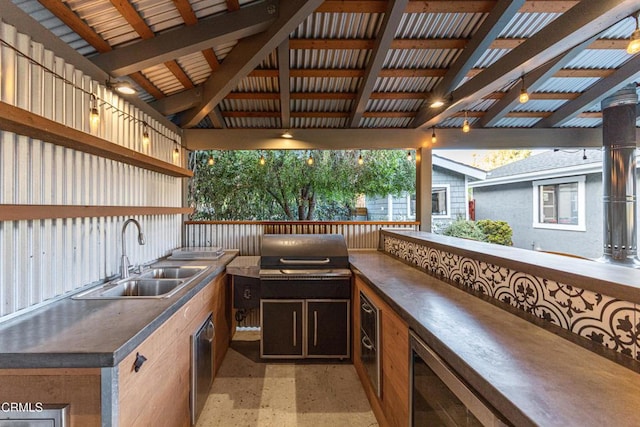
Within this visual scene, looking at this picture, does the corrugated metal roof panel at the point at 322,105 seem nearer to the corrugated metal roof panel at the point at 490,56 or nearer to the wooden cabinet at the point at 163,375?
the corrugated metal roof panel at the point at 490,56

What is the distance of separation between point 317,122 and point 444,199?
4791 millimetres

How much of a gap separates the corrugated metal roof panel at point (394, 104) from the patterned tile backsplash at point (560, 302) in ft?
7.91

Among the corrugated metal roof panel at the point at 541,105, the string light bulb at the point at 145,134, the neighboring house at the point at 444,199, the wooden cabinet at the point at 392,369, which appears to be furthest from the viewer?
the neighboring house at the point at 444,199

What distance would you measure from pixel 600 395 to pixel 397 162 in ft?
16.6

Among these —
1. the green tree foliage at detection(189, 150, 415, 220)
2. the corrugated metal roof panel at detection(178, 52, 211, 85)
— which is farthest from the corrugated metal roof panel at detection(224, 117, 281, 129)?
the green tree foliage at detection(189, 150, 415, 220)

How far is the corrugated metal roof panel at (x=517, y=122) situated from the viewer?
402cm

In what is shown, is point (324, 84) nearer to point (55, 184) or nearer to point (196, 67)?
point (196, 67)

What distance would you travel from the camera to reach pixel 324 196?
5.46m

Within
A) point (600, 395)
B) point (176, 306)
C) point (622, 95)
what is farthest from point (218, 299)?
point (622, 95)

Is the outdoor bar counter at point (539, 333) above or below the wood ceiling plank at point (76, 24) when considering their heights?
below

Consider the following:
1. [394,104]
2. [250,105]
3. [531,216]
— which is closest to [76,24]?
[250,105]

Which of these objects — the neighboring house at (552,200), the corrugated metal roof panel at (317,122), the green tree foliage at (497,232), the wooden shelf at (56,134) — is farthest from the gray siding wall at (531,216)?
the wooden shelf at (56,134)

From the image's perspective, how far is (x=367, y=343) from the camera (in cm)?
219

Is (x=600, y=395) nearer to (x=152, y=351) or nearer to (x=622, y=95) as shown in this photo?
(x=152, y=351)
